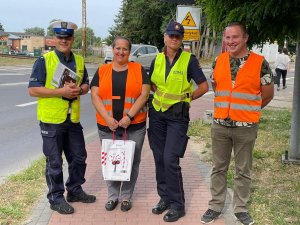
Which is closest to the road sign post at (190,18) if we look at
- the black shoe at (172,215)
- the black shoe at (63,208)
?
the black shoe at (172,215)

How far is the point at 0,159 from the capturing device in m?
7.23

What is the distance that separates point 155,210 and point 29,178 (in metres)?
2.01

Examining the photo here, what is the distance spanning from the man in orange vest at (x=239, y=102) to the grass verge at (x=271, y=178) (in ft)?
1.36

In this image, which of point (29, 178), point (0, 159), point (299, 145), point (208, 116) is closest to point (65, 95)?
point (29, 178)

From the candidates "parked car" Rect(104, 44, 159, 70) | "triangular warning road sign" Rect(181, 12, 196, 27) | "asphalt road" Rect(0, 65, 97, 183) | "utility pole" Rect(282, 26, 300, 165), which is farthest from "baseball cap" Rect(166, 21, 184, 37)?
"parked car" Rect(104, 44, 159, 70)

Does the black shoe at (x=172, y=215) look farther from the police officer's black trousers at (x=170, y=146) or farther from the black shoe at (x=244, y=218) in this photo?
the black shoe at (x=244, y=218)

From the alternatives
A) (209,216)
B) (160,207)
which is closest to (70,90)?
(160,207)

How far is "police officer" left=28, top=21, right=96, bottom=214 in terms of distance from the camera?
14.7 feet

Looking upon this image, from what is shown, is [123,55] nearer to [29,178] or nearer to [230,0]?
[230,0]

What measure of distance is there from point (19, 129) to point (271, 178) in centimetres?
575

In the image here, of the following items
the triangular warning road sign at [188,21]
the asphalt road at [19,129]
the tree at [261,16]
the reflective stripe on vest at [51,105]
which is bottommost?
the asphalt road at [19,129]

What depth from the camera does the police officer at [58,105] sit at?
176 inches

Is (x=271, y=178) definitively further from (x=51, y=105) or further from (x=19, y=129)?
(x=19, y=129)

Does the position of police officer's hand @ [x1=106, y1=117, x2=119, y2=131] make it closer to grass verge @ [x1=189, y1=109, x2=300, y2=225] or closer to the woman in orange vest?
the woman in orange vest
